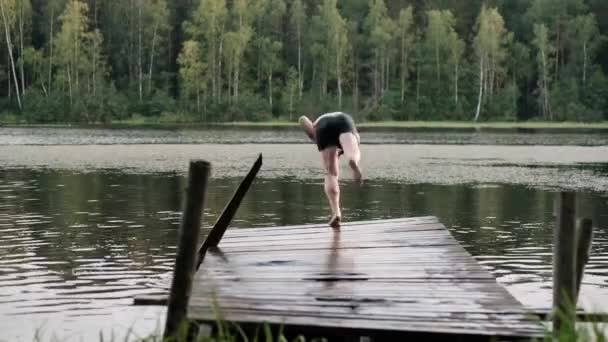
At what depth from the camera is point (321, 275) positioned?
10.2 metres

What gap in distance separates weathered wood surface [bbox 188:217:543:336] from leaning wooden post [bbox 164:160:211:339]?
0.30m

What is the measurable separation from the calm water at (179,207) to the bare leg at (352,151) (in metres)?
2.67

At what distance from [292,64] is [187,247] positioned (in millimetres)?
87502

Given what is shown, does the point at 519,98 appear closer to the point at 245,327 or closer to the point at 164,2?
the point at 164,2

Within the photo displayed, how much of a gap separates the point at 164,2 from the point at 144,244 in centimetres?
7396

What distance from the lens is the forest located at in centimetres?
8700

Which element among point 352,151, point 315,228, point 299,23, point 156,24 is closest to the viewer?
point 352,151

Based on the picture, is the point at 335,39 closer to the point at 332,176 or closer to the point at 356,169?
the point at 332,176

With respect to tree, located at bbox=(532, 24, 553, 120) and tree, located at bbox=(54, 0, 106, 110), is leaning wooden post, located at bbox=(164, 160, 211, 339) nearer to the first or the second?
tree, located at bbox=(532, 24, 553, 120)

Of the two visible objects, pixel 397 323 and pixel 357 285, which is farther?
pixel 357 285

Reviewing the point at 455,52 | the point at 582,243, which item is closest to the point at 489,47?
the point at 455,52

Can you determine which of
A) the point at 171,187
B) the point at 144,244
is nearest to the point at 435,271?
the point at 144,244

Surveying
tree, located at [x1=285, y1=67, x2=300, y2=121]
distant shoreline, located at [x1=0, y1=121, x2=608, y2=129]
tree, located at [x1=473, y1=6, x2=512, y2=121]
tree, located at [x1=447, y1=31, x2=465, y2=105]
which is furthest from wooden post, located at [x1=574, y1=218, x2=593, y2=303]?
tree, located at [x1=447, y1=31, x2=465, y2=105]

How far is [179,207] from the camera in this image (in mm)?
24766
